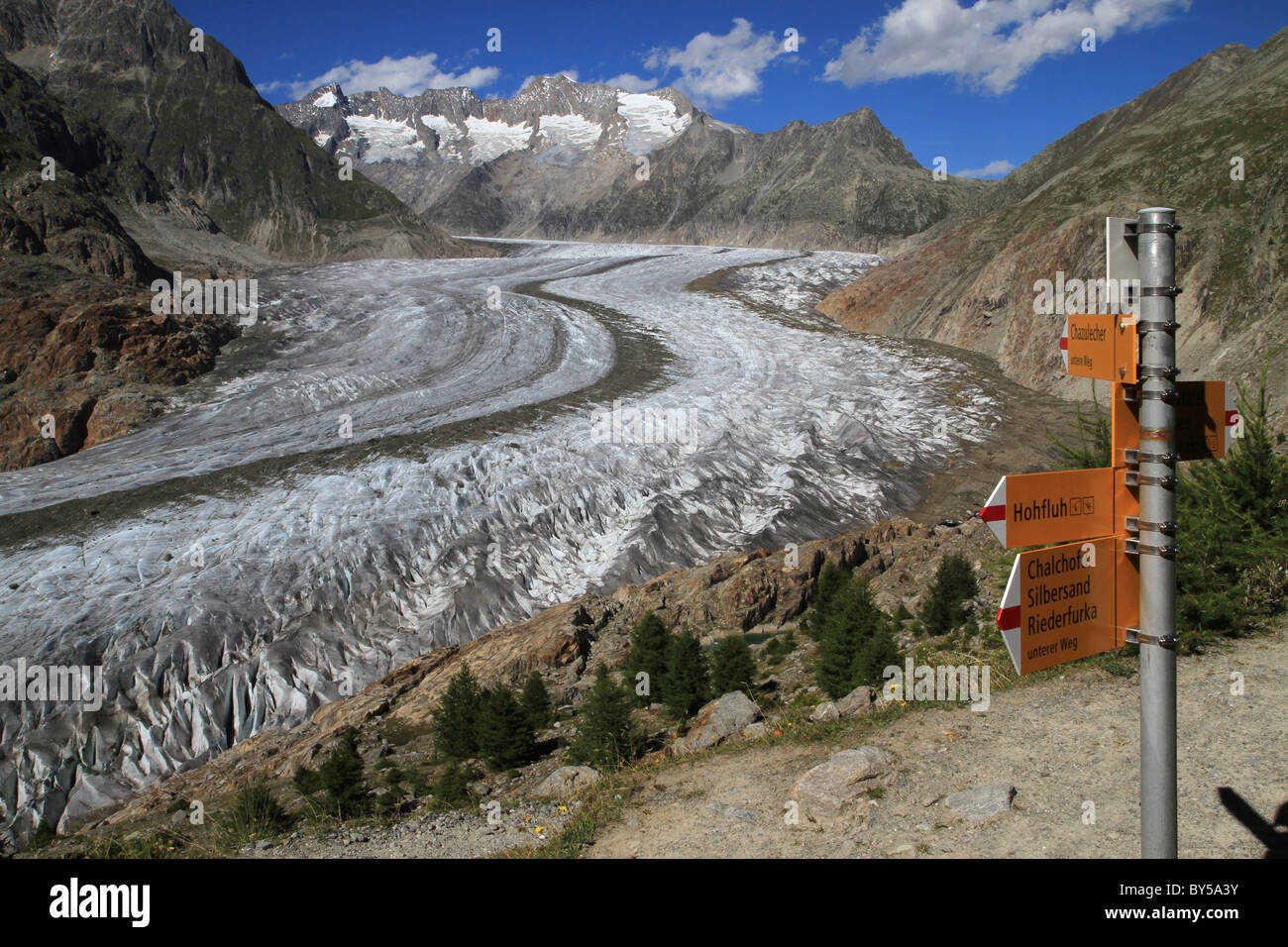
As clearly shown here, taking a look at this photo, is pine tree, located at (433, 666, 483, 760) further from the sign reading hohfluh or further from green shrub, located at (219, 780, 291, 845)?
the sign reading hohfluh

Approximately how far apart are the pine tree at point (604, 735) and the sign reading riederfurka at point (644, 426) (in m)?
15.1

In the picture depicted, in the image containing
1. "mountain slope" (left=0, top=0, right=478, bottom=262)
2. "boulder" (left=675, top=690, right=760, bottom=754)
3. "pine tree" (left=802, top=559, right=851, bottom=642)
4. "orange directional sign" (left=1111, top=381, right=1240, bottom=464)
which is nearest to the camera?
"orange directional sign" (left=1111, top=381, right=1240, bottom=464)

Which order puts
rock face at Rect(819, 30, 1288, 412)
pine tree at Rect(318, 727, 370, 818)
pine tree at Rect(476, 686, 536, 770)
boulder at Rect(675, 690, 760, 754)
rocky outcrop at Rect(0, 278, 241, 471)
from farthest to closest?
rocky outcrop at Rect(0, 278, 241, 471) < rock face at Rect(819, 30, 1288, 412) < pine tree at Rect(476, 686, 536, 770) < pine tree at Rect(318, 727, 370, 818) < boulder at Rect(675, 690, 760, 754)

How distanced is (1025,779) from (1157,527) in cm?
413

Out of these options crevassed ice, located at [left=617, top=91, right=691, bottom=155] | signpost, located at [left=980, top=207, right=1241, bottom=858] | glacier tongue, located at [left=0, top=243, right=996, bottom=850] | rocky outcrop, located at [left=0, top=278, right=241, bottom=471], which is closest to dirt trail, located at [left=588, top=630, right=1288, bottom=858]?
signpost, located at [left=980, top=207, right=1241, bottom=858]

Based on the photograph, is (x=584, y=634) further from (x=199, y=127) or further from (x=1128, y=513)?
(x=199, y=127)

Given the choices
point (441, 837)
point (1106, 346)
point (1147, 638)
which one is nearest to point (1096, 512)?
point (1147, 638)

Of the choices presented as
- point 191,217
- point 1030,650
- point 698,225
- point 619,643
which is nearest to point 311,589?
point 619,643

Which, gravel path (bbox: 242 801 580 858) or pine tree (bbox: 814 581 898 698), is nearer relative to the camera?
gravel path (bbox: 242 801 580 858)

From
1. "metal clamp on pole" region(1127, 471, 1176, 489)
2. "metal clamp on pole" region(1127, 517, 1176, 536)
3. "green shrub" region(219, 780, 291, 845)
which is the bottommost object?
"green shrub" region(219, 780, 291, 845)

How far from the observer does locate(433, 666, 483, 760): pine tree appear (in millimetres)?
11617

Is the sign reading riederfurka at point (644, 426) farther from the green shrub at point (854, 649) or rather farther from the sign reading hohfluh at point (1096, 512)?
the sign reading hohfluh at point (1096, 512)

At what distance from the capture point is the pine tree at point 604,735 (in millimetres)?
10250

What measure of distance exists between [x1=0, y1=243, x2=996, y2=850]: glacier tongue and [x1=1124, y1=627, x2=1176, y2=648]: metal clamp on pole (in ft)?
49.6
